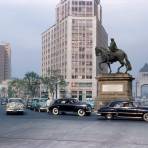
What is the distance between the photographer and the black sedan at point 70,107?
135 feet

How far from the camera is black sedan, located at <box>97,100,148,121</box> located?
33969mm

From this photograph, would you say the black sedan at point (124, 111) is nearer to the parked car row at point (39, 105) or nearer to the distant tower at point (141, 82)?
the parked car row at point (39, 105)

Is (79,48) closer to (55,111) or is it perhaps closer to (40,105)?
(40,105)

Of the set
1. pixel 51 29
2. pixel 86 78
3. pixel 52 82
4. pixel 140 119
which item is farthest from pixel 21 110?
pixel 51 29

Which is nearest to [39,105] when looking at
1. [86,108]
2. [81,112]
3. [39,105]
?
[39,105]

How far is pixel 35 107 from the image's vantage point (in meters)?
59.1

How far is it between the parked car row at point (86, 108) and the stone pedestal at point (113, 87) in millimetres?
1885

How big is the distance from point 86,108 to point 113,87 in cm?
496

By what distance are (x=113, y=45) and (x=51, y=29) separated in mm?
153432

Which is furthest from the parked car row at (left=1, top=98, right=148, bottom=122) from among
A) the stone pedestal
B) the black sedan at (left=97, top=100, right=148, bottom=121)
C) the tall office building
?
the tall office building

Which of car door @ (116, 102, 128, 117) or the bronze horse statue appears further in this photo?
the bronze horse statue

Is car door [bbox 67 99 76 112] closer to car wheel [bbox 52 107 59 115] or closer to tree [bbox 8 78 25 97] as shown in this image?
car wheel [bbox 52 107 59 115]

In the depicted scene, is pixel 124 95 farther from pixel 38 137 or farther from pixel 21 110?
pixel 38 137

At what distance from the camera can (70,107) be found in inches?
1641
